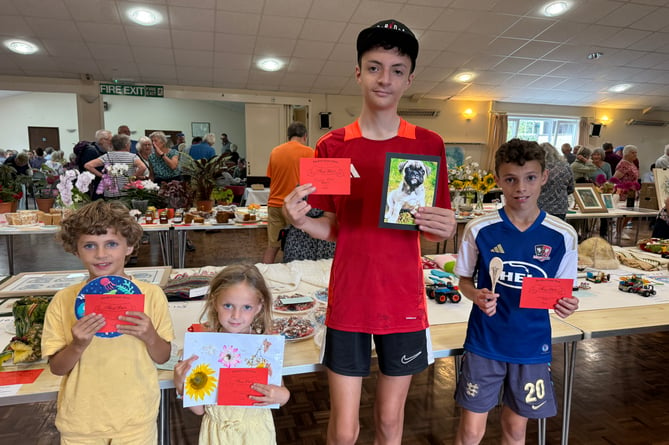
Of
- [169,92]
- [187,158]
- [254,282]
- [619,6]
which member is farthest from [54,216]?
[619,6]

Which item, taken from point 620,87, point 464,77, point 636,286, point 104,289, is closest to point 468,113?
point 464,77

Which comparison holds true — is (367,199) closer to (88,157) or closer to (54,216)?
(54,216)

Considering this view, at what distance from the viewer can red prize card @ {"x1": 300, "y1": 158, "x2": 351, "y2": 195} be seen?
113cm

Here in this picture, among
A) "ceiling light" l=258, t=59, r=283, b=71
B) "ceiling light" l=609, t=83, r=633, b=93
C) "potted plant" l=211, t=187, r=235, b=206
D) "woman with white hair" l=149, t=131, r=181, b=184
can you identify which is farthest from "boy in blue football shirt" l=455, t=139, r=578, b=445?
"ceiling light" l=609, t=83, r=633, b=93

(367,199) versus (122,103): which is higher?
(122,103)

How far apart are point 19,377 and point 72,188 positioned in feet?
4.49

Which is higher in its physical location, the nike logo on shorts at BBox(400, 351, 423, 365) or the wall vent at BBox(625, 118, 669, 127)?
the wall vent at BBox(625, 118, 669, 127)

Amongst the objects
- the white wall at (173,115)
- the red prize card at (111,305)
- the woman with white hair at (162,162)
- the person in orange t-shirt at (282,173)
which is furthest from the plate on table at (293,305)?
the white wall at (173,115)

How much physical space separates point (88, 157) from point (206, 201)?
79.7 inches

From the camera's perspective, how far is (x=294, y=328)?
1580 millimetres

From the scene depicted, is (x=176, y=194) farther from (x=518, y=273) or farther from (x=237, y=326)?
(x=518, y=273)

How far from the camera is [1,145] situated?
12.3 metres

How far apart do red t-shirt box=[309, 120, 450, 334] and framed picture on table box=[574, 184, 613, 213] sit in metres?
4.43

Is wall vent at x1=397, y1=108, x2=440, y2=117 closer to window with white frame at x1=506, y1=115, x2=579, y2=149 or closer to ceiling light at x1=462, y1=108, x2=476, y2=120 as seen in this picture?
ceiling light at x1=462, y1=108, x2=476, y2=120
